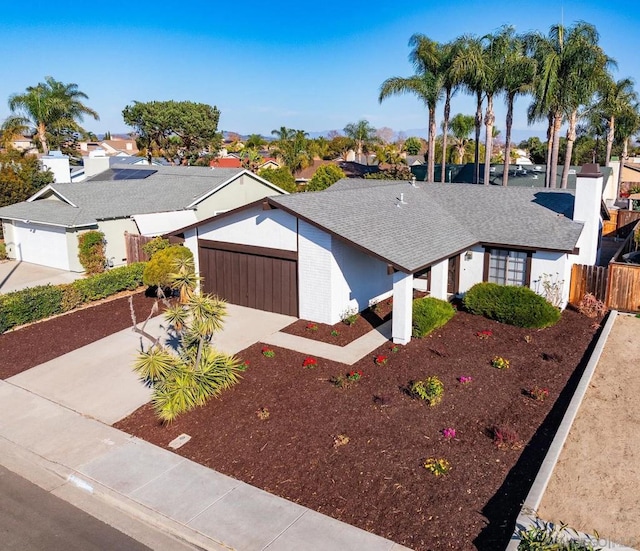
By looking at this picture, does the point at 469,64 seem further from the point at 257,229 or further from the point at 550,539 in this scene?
the point at 550,539

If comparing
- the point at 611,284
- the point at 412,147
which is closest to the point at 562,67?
the point at 611,284

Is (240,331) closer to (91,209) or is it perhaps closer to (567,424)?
(567,424)

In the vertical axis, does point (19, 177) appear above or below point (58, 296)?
above

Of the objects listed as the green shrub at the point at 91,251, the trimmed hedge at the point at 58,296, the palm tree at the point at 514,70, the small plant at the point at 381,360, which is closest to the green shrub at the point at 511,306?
the small plant at the point at 381,360

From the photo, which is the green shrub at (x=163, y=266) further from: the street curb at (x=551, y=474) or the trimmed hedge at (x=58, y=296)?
the street curb at (x=551, y=474)

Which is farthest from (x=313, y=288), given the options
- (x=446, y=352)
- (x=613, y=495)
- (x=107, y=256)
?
(x=107, y=256)
